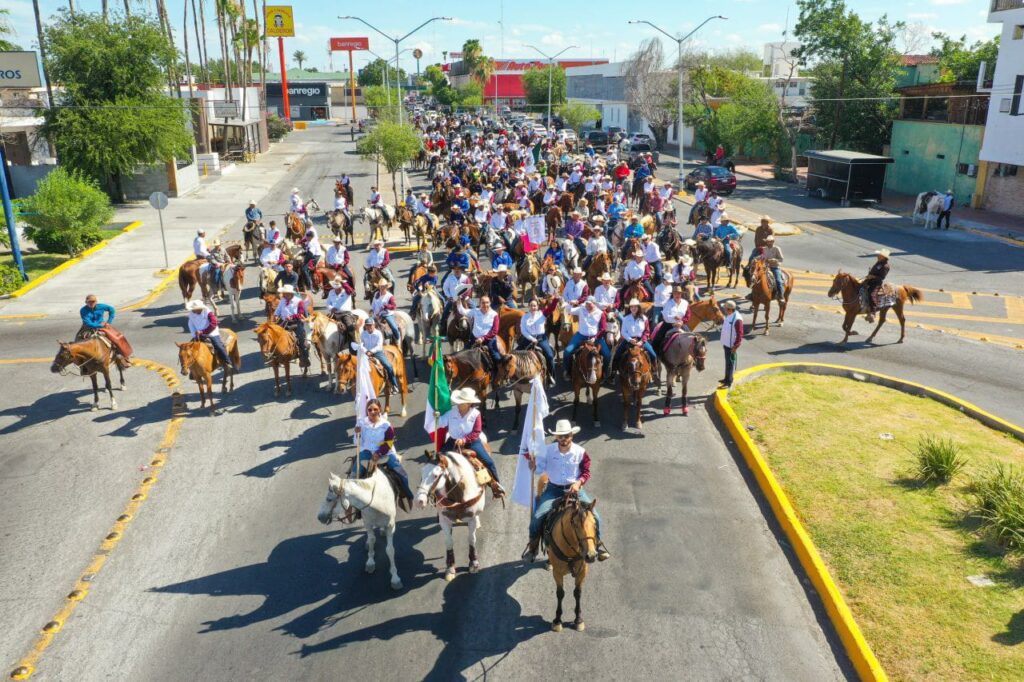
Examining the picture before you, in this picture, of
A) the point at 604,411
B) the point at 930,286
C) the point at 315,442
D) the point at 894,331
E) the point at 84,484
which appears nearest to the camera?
the point at 84,484

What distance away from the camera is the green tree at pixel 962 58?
2007 inches

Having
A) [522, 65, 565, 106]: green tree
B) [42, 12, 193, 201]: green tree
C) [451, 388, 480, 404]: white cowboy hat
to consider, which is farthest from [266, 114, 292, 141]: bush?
[451, 388, 480, 404]: white cowboy hat

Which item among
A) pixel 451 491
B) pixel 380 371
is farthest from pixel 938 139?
pixel 451 491

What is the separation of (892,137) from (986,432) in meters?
40.3

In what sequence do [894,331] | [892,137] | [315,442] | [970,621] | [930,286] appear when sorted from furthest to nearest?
[892,137] → [930,286] → [894,331] → [315,442] → [970,621]

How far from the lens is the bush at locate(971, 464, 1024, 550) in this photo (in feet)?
34.5

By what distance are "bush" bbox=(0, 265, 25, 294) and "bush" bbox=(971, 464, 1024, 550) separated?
27.3m

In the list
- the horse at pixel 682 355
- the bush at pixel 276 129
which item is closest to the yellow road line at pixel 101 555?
the horse at pixel 682 355

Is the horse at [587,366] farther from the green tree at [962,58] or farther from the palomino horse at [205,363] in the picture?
the green tree at [962,58]

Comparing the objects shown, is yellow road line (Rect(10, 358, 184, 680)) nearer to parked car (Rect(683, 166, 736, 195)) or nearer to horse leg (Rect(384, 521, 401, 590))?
horse leg (Rect(384, 521, 401, 590))

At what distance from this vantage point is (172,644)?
918 centimetres

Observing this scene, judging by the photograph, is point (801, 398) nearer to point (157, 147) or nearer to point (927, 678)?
point (927, 678)

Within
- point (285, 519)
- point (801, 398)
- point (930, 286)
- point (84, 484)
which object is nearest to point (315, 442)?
point (285, 519)

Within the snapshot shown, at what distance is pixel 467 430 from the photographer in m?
10.9
